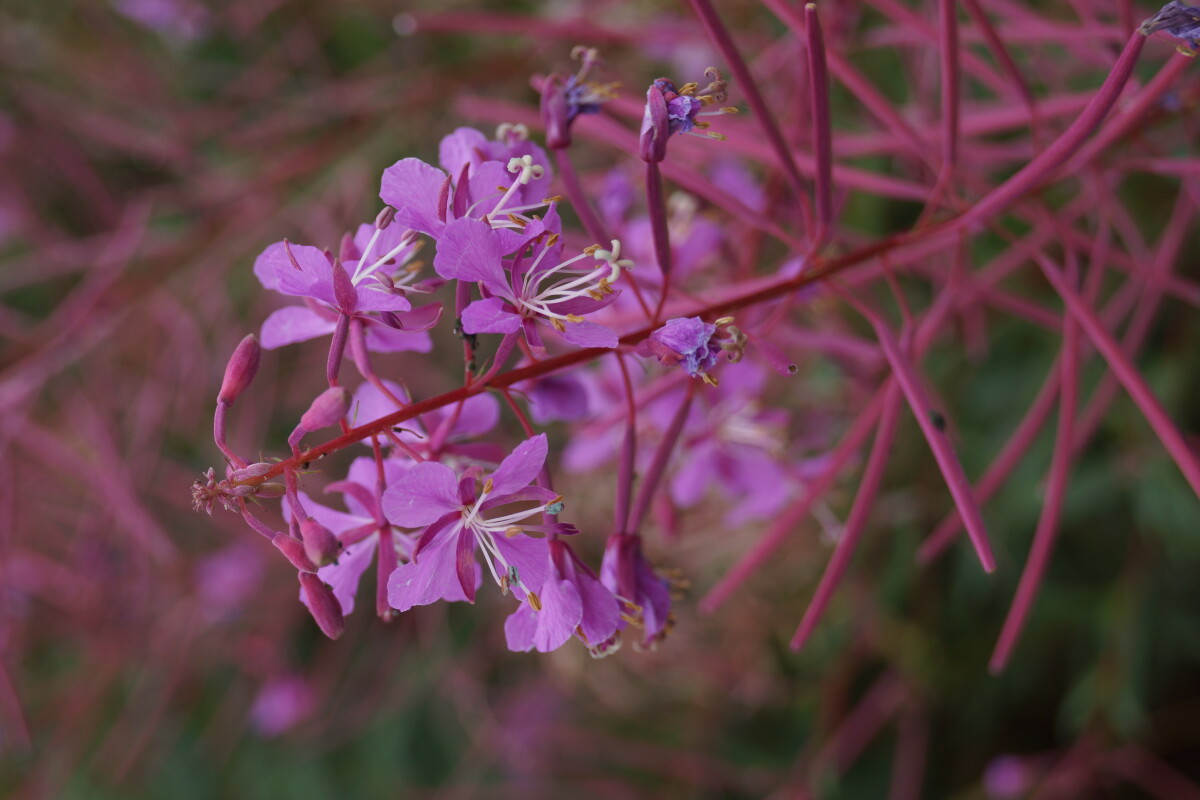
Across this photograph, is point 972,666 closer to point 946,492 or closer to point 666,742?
point 946,492

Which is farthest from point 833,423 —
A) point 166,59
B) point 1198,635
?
point 166,59

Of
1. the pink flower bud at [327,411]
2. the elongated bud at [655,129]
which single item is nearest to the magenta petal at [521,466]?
the pink flower bud at [327,411]

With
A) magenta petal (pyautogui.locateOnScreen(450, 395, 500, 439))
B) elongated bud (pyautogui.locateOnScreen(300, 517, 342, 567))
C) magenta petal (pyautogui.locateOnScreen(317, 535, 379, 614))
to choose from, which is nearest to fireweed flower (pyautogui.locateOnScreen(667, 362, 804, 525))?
magenta petal (pyautogui.locateOnScreen(450, 395, 500, 439))

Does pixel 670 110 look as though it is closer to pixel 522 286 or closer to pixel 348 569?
pixel 522 286

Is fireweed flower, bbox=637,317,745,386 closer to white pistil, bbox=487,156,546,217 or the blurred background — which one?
white pistil, bbox=487,156,546,217

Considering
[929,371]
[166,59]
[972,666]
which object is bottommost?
[972,666]
